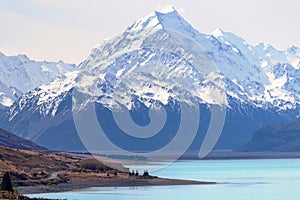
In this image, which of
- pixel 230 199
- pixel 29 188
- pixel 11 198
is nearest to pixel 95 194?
pixel 29 188

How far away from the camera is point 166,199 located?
176 metres

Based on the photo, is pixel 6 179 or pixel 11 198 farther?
pixel 6 179

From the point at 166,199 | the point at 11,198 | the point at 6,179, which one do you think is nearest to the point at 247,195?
the point at 166,199

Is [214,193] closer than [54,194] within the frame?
No

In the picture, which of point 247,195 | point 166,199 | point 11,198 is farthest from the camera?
point 247,195

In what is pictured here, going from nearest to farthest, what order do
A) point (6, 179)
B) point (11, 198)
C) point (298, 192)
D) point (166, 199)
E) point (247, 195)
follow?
point (11, 198) < point (6, 179) < point (166, 199) < point (247, 195) < point (298, 192)

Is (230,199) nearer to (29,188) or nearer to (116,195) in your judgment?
(116,195)

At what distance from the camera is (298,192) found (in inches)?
7869

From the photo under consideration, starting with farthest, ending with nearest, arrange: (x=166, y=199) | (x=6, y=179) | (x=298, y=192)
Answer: (x=298, y=192) → (x=166, y=199) → (x=6, y=179)

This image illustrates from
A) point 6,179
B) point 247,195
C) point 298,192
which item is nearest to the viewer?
point 6,179

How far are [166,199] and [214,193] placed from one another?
21.9m

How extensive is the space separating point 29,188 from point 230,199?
1836 inches

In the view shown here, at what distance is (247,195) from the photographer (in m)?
188

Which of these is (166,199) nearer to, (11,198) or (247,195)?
(247,195)
